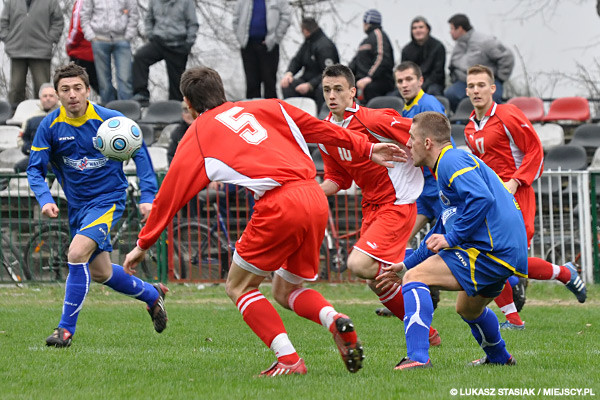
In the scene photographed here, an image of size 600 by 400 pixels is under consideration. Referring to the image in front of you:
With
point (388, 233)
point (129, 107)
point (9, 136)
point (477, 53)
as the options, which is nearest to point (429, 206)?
point (388, 233)

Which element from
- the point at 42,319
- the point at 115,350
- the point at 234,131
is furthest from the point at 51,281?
the point at 234,131

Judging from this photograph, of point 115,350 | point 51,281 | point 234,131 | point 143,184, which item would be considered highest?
point 234,131

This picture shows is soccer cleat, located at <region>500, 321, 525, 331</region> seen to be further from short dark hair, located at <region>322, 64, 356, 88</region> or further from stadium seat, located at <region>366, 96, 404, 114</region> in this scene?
stadium seat, located at <region>366, 96, 404, 114</region>

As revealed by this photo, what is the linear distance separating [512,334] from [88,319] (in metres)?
3.93

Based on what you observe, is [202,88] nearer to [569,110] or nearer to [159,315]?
[159,315]

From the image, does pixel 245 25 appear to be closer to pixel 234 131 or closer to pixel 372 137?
pixel 372 137

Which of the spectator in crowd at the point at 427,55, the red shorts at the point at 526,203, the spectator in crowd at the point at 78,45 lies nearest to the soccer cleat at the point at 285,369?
the red shorts at the point at 526,203

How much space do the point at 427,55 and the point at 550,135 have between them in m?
2.49

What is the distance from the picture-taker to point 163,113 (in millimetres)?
16094

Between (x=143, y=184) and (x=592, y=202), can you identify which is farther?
(x=592, y=202)

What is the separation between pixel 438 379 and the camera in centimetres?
545

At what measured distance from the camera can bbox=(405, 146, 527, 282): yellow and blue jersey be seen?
18.2 feet

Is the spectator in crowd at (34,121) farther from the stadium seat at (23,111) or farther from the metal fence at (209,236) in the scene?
the stadium seat at (23,111)

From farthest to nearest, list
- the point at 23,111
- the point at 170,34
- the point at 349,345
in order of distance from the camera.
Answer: the point at 23,111 < the point at 170,34 < the point at 349,345
